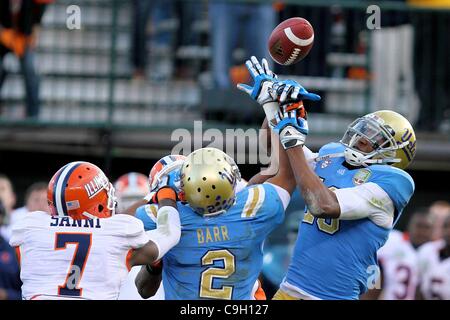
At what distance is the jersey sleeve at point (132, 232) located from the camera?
6.17 meters

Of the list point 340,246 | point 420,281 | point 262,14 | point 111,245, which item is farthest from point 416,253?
point 111,245

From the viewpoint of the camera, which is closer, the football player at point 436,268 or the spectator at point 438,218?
the football player at point 436,268

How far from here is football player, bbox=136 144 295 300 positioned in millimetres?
6281

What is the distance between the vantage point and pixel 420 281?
11.6 m

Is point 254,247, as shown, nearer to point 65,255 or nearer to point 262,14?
point 65,255

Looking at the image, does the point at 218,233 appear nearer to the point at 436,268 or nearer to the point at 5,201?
the point at 5,201

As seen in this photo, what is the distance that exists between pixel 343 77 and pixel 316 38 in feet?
2.58

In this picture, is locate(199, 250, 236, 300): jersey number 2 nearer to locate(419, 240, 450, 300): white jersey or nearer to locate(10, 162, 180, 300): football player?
locate(10, 162, 180, 300): football player

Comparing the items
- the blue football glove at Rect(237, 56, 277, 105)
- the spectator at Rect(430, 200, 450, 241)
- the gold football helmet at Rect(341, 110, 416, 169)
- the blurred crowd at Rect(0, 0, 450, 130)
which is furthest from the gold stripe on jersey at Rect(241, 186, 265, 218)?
the spectator at Rect(430, 200, 450, 241)

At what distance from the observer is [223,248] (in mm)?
6336

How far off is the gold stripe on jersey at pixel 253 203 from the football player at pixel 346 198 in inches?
9.7

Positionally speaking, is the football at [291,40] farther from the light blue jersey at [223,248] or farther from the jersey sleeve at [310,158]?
the light blue jersey at [223,248]

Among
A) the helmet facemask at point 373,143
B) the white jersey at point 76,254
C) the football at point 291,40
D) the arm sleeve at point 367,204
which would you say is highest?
the football at point 291,40

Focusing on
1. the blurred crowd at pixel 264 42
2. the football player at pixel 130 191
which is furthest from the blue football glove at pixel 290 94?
the blurred crowd at pixel 264 42
